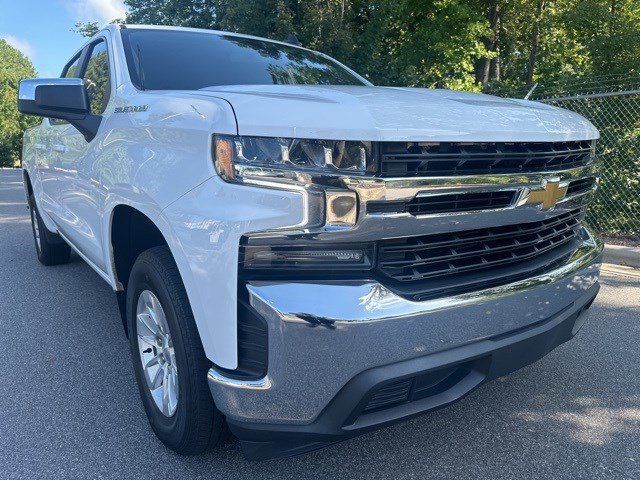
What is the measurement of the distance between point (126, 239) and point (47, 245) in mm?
3020

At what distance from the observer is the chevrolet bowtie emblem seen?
210 cm

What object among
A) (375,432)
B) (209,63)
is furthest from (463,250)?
(209,63)

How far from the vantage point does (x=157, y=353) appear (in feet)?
7.99

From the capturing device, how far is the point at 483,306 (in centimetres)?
190

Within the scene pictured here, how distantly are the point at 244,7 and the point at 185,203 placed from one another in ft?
38.5

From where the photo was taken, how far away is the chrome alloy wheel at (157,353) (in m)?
2.26

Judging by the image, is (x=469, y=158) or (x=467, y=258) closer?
(x=469, y=158)

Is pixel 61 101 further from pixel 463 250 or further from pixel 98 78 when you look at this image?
pixel 463 250

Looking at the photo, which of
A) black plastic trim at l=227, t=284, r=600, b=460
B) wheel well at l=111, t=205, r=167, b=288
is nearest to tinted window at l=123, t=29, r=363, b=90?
wheel well at l=111, t=205, r=167, b=288

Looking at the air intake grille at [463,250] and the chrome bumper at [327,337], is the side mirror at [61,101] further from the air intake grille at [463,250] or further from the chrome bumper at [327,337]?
the air intake grille at [463,250]

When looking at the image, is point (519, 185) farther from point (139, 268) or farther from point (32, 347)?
point (32, 347)

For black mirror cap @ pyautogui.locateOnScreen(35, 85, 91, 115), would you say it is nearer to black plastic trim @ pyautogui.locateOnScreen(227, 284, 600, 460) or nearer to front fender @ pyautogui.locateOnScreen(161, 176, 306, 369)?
front fender @ pyautogui.locateOnScreen(161, 176, 306, 369)

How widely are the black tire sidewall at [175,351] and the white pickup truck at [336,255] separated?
0.04 ft

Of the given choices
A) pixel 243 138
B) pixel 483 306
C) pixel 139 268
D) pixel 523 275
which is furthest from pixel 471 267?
pixel 139 268
